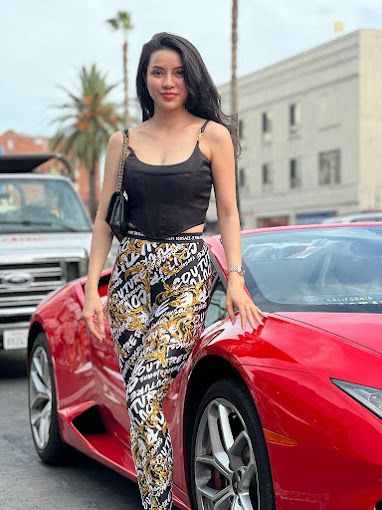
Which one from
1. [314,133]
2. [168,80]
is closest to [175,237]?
[168,80]

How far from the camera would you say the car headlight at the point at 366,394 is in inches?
110

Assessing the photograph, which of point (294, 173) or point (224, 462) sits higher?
point (294, 173)

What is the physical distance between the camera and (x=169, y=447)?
11.5 feet

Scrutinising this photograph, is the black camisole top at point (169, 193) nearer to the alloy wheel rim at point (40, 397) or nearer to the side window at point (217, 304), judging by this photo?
the side window at point (217, 304)

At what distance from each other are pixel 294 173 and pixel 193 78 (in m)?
44.8

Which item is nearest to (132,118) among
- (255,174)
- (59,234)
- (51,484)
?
(255,174)

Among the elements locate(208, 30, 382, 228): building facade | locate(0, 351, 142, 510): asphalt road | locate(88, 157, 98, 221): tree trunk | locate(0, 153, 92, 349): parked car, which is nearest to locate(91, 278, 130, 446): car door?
locate(0, 351, 142, 510): asphalt road

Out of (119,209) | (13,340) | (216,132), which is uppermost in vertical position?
(216,132)

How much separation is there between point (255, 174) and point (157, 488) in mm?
48210

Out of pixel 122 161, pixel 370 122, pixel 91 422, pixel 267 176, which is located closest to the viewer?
pixel 122 161

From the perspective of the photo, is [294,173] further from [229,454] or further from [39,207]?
[229,454]

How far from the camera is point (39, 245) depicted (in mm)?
9148

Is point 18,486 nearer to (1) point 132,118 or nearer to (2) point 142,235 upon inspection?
(2) point 142,235

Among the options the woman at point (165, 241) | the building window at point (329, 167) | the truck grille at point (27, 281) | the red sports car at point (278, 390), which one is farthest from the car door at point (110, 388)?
the building window at point (329, 167)
